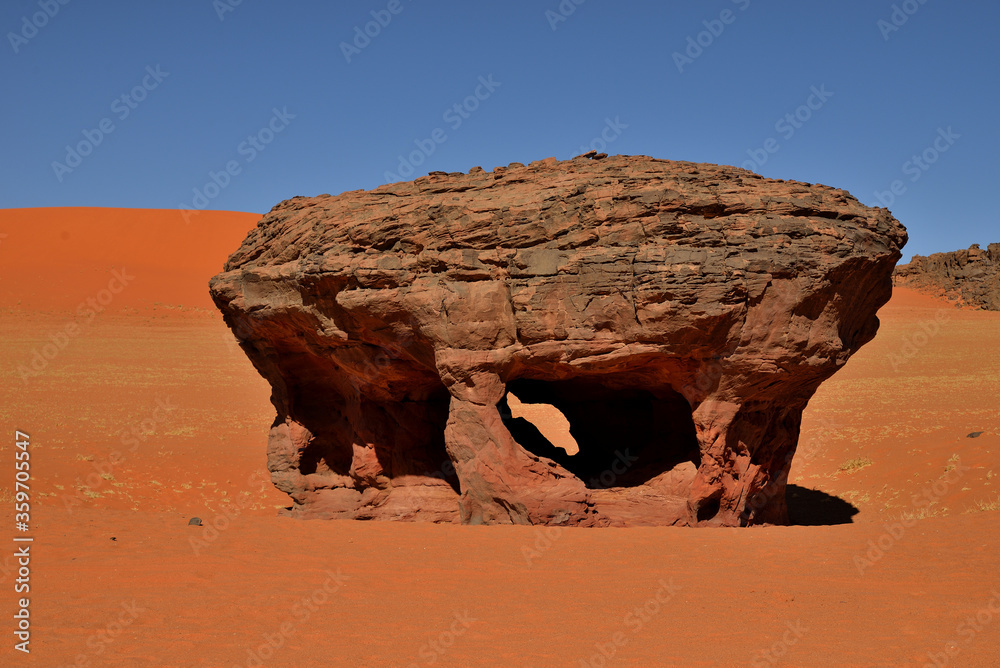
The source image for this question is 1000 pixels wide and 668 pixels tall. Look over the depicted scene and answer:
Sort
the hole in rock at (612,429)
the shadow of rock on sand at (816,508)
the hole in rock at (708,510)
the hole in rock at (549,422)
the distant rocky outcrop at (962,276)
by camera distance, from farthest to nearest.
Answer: the distant rocky outcrop at (962,276), the hole in rock at (549,422), the shadow of rock on sand at (816,508), the hole in rock at (612,429), the hole in rock at (708,510)

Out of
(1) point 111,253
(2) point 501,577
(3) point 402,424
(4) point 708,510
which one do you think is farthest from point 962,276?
(1) point 111,253

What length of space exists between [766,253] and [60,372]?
2738 cm

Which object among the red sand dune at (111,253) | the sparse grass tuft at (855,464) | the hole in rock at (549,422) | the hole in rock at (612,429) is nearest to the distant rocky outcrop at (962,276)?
the hole in rock at (549,422)

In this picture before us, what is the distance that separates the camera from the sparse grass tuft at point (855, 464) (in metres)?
15.2

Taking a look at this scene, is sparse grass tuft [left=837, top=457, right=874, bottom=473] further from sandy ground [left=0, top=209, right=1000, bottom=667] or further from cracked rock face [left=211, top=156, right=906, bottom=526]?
cracked rock face [left=211, top=156, right=906, bottom=526]

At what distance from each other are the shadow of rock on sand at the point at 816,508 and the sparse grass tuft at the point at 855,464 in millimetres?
1126

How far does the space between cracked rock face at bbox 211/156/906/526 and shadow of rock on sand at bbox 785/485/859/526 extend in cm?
208

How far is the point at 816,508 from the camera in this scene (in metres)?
13.5

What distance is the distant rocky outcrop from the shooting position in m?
42.2

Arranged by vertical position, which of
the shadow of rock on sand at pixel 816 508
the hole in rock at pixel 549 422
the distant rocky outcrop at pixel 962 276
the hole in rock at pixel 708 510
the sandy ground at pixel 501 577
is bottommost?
the sandy ground at pixel 501 577

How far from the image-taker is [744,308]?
336 inches

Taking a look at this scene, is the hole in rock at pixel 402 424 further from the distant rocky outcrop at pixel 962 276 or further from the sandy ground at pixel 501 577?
the distant rocky outcrop at pixel 962 276

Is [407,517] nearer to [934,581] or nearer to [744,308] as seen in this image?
[744,308]

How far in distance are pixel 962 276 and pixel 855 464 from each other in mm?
36127
